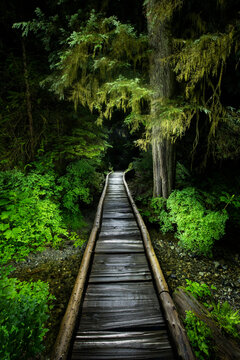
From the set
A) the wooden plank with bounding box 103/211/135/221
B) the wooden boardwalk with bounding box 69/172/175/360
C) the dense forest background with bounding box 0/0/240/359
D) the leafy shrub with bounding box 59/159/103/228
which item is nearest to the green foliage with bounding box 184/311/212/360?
the wooden boardwalk with bounding box 69/172/175/360

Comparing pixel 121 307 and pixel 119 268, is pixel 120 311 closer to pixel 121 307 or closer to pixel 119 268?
pixel 121 307

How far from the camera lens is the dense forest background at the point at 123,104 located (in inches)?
142

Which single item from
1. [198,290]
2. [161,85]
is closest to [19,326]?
[198,290]

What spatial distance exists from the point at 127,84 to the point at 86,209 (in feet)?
18.7

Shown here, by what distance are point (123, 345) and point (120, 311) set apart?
1.50 feet

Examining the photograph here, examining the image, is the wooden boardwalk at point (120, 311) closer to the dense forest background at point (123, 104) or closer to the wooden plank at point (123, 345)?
the wooden plank at point (123, 345)

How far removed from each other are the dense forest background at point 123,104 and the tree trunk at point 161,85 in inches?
1.2

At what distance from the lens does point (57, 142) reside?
20.6 ft

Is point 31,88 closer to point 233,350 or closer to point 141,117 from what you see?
point 141,117

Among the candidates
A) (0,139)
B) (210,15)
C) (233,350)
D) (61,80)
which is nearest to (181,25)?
(210,15)

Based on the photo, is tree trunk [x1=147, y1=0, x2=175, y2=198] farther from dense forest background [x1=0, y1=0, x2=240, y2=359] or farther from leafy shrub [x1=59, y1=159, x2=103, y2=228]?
leafy shrub [x1=59, y1=159, x2=103, y2=228]

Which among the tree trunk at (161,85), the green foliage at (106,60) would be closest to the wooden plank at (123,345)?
the tree trunk at (161,85)

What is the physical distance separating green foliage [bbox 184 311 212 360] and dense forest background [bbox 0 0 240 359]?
2.11m

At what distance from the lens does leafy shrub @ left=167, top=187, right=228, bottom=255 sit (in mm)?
4051
